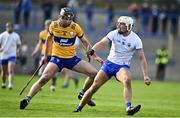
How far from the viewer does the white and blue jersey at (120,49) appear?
1730 cm

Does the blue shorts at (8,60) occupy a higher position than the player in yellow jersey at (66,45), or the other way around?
the player in yellow jersey at (66,45)

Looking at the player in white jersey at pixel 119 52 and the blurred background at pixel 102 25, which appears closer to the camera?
the player in white jersey at pixel 119 52

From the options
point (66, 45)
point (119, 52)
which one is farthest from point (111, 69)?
point (66, 45)

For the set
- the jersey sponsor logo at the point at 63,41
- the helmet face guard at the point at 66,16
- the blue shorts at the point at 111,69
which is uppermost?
the helmet face guard at the point at 66,16

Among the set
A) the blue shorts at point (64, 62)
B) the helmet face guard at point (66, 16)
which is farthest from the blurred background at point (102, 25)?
the helmet face guard at point (66, 16)

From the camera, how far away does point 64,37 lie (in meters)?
18.5

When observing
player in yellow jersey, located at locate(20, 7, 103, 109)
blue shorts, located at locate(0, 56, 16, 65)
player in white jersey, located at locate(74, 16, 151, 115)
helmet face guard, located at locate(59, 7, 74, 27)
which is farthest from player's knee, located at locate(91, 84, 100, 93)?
blue shorts, located at locate(0, 56, 16, 65)

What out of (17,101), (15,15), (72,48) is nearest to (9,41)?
(17,101)

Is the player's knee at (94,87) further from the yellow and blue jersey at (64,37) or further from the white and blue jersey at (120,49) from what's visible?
the yellow and blue jersey at (64,37)

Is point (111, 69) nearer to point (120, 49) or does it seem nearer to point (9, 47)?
point (120, 49)

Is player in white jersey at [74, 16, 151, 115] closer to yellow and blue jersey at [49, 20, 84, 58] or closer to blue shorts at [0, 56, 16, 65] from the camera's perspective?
yellow and blue jersey at [49, 20, 84, 58]

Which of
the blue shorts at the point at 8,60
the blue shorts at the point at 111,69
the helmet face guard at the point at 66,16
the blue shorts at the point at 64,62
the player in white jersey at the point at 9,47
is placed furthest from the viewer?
the blue shorts at the point at 8,60

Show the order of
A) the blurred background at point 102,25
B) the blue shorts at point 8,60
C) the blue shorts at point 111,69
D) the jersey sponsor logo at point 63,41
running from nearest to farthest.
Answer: the blue shorts at point 111,69, the jersey sponsor logo at point 63,41, the blue shorts at point 8,60, the blurred background at point 102,25

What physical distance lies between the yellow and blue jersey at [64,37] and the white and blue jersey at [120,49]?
4.50ft
